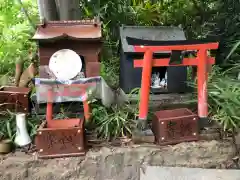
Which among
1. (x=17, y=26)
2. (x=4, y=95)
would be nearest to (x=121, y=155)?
(x=4, y=95)

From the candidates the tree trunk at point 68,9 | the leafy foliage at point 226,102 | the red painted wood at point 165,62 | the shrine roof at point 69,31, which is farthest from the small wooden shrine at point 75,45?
the leafy foliage at point 226,102

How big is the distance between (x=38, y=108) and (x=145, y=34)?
4.16 feet

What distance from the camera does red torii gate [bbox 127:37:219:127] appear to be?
83.2 inches

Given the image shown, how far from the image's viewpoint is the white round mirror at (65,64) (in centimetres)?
226

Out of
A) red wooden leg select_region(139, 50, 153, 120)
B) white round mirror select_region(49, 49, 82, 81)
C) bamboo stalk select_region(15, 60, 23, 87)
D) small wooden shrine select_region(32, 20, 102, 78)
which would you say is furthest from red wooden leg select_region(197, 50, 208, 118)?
bamboo stalk select_region(15, 60, 23, 87)

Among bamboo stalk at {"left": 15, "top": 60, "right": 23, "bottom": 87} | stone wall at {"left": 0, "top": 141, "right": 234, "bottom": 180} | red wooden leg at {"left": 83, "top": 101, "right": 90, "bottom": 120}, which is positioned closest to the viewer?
stone wall at {"left": 0, "top": 141, "right": 234, "bottom": 180}

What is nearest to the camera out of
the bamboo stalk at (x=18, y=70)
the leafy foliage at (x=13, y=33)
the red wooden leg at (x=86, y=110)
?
the red wooden leg at (x=86, y=110)

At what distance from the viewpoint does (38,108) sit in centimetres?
245

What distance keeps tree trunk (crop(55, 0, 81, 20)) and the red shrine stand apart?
1.15 metres

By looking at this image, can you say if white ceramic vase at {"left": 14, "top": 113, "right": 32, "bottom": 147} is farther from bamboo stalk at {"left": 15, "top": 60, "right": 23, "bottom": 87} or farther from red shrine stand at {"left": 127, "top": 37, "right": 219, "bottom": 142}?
red shrine stand at {"left": 127, "top": 37, "right": 219, "bottom": 142}

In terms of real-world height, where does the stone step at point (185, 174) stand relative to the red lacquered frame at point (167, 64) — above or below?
below

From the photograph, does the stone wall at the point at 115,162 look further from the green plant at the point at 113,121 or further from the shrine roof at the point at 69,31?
the shrine roof at the point at 69,31

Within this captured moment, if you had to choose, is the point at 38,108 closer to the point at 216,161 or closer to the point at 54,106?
the point at 54,106

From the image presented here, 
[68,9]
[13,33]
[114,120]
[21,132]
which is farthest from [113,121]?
[13,33]
